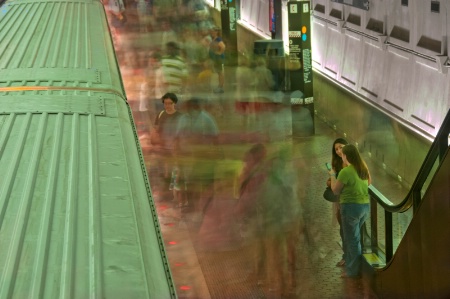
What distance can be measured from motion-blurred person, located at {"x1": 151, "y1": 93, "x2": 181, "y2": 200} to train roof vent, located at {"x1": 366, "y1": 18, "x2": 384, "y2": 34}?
4491mm

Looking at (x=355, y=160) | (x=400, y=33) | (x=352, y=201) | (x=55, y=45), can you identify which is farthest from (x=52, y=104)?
(x=400, y=33)

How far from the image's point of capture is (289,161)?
13.1 meters

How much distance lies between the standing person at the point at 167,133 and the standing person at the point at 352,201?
2757mm

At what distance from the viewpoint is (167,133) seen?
10.6 m

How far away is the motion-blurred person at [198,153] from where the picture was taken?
34.0ft

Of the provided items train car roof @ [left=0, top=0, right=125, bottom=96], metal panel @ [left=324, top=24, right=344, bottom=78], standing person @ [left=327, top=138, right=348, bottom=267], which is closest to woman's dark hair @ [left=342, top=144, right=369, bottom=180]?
standing person @ [left=327, top=138, right=348, bottom=267]

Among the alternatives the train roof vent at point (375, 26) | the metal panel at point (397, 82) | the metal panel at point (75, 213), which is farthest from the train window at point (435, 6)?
the metal panel at point (75, 213)

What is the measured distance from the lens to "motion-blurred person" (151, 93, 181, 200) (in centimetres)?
1047

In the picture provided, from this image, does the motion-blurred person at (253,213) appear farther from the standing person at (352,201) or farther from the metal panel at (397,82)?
the metal panel at (397,82)

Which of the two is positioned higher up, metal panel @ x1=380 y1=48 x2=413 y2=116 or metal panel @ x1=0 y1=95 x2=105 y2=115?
metal panel @ x1=0 y1=95 x2=105 y2=115

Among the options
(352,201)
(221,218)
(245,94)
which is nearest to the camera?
(352,201)

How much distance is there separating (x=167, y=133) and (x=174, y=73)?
319 inches

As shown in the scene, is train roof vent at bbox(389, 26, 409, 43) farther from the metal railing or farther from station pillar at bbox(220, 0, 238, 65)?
station pillar at bbox(220, 0, 238, 65)

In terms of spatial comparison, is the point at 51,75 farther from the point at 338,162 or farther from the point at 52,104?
the point at 338,162
